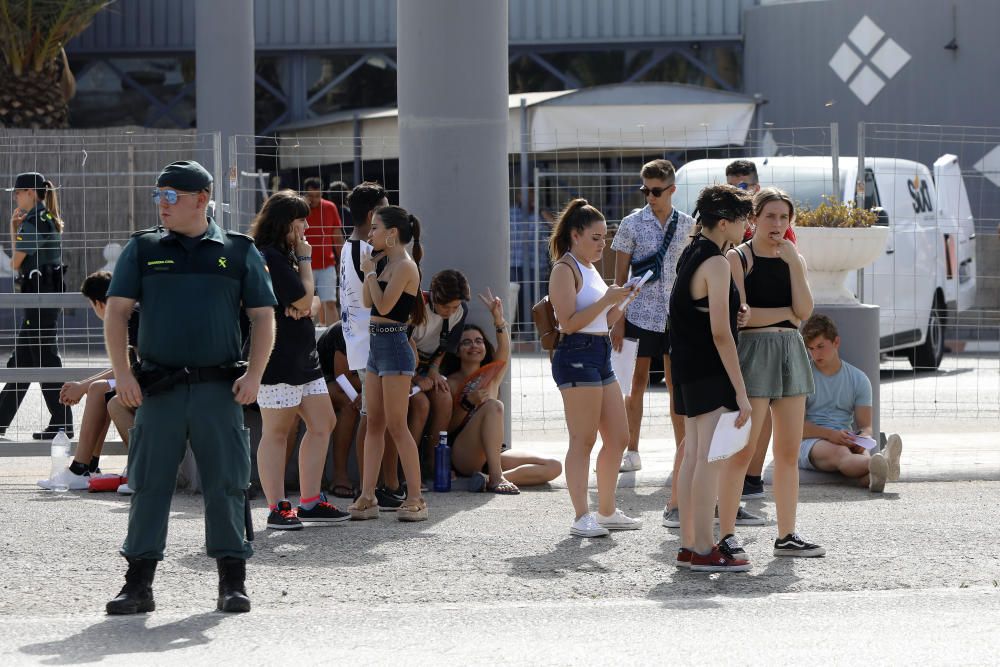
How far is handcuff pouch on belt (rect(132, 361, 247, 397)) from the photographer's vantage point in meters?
6.00

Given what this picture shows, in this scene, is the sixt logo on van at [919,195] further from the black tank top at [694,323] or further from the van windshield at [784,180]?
the black tank top at [694,323]

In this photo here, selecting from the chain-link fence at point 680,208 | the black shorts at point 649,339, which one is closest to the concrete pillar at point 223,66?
the chain-link fence at point 680,208

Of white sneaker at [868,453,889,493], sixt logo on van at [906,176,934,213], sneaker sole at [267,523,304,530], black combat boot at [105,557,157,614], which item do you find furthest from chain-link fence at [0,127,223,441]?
sixt logo on van at [906,176,934,213]

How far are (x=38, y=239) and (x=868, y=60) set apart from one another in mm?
14149

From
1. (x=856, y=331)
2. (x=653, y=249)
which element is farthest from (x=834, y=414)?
Result: (x=653, y=249)

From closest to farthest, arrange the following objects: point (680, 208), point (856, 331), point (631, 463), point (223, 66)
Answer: point (631, 463)
point (856, 331)
point (680, 208)
point (223, 66)

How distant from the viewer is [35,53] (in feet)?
71.7

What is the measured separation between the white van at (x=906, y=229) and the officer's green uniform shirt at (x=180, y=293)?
7725mm

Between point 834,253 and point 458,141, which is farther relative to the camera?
point 458,141

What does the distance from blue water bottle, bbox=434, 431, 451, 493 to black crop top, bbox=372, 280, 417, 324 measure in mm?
1205

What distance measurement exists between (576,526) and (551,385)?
7.32m

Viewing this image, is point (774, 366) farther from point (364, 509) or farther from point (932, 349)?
point (932, 349)

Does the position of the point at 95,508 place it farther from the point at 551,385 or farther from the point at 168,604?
the point at 551,385

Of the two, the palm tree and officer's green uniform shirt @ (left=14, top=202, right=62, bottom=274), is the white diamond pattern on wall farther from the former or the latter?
officer's green uniform shirt @ (left=14, top=202, right=62, bottom=274)
